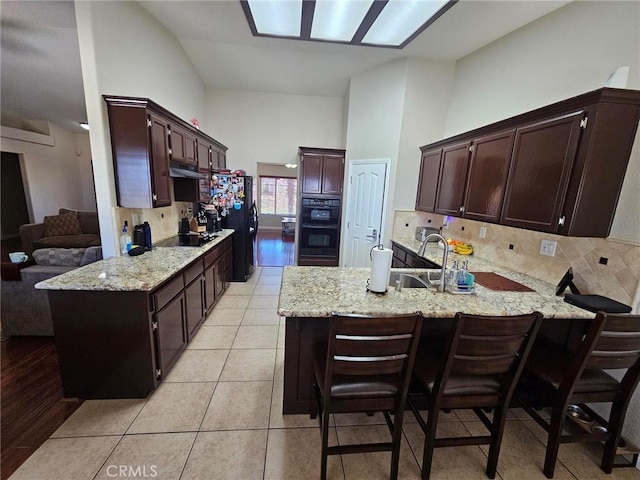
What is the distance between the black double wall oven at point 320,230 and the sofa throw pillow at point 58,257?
314 cm

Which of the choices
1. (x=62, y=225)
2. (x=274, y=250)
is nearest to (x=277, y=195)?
(x=274, y=250)

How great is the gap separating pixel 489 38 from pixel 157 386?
4.90 metres

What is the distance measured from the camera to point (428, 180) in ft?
11.8

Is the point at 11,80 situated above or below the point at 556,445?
above

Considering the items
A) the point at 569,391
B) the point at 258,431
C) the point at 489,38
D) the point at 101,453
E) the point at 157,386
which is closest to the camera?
the point at 569,391

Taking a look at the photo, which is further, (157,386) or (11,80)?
(11,80)

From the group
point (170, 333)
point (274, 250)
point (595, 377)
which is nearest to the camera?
point (595, 377)

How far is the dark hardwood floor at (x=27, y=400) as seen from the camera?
5.17 ft

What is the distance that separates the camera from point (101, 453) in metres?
1.55

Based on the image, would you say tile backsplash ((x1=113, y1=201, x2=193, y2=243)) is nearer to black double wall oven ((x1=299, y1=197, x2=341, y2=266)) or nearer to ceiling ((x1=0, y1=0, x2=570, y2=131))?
ceiling ((x1=0, y1=0, x2=570, y2=131))

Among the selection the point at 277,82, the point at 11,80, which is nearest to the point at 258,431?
the point at 277,82

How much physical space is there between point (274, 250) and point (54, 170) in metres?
5.82

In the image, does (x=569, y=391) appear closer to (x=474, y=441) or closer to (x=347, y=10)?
(x=474, y=441)

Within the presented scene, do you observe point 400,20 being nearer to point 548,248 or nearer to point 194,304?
point 548,248
